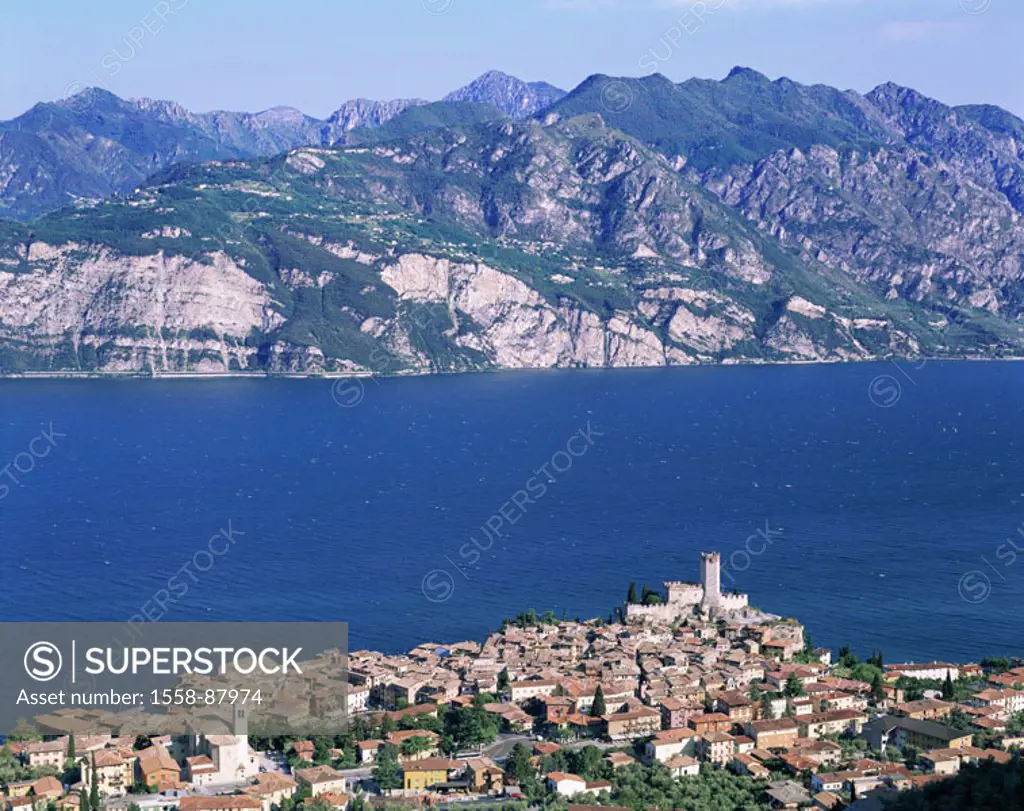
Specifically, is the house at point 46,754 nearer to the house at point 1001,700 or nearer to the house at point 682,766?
the house at point 682,766

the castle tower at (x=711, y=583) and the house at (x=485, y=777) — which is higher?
the castle tower at (x=711, y=583)

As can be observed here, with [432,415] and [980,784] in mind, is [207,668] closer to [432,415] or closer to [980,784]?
[980,784]

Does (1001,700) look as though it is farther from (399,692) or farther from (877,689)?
(399,692)

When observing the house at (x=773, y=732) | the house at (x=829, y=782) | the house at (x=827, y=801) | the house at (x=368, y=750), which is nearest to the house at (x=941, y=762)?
the house at (x=829, y=782)

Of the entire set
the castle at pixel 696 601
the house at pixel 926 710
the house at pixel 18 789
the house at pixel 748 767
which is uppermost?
the castle at pixel 696 601

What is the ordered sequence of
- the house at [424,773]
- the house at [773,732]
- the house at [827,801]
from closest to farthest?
the house at [827,801] < the house at [424,773] < the house at [773,732]

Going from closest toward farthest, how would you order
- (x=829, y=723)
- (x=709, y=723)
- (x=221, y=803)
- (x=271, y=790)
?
(x=221, y=803) → (x=271, y=790) → (x=709, y=723) → (x=829, y=723)

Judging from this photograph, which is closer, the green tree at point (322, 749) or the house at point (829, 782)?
the house at point (829, 782)

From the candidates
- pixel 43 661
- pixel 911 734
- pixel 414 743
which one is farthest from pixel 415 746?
pixel 43 661
